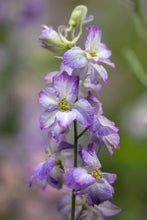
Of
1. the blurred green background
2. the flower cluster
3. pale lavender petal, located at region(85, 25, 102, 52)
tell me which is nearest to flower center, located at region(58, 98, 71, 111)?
the flower cluster

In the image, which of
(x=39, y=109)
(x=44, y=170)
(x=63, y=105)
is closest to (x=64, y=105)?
(x=63, y=105)

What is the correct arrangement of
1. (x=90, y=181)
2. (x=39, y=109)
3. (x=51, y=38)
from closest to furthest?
(x=90, y=181) → (x=51, y=38) → (x=39, y=109)

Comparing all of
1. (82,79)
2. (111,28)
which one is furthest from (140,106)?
(82,79)

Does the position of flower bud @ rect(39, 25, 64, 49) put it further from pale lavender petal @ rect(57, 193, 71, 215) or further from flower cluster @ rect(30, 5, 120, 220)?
pale lavender petal @ rect(57, 193, 71, 215)

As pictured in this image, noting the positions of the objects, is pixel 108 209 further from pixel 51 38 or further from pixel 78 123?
pixel 51 38

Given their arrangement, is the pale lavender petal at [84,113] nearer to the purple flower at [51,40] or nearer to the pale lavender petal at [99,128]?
the pale lavender petal at [99,128]
